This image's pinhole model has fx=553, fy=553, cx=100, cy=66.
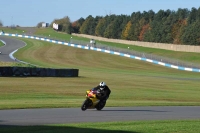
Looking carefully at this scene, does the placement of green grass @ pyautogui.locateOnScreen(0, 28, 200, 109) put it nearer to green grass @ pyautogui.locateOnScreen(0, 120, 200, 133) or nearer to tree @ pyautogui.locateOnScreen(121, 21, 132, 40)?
green grass @ pyautogui.locateOnScreen(0, 120, 200, 133)

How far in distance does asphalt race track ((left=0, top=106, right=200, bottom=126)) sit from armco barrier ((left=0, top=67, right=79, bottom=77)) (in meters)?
20.0

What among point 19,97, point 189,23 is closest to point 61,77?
point 19,97

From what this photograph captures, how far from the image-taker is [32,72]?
4609cm

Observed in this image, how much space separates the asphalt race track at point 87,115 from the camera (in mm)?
18766

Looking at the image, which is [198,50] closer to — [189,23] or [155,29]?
[189,23]

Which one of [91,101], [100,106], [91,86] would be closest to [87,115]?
[91,101]

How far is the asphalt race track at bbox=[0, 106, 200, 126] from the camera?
18766 mm

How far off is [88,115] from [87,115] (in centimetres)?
7

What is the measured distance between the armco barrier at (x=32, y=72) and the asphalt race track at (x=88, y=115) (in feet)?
65.6

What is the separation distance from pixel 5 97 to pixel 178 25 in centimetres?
11944

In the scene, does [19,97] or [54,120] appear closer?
[54,120]

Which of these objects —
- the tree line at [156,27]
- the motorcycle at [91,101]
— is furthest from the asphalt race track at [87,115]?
the tree line at [156,27]

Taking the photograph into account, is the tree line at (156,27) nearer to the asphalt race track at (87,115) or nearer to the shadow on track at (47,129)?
the asphalt race track at (87,115)

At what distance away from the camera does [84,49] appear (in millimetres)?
112750
